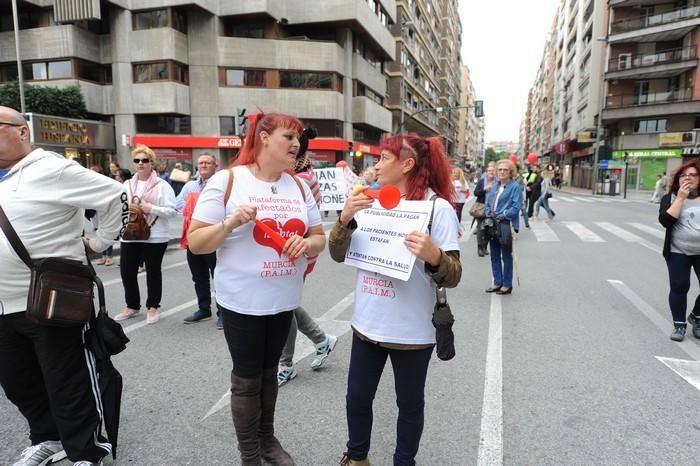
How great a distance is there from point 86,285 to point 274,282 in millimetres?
992

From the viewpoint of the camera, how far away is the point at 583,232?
42.8 ft

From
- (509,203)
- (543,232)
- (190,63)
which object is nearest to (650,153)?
(543,232)

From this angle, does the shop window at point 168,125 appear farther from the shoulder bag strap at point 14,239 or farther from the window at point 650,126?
the window at point 650,126

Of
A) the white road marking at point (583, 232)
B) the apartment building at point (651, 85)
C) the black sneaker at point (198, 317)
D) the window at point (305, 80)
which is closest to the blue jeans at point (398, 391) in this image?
the black sneaker at point (198, 317)

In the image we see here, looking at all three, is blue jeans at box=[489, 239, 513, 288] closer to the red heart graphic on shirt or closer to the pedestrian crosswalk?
the red heart graphic on shirt

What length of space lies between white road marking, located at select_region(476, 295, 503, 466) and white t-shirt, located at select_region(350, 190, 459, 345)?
1006 mm

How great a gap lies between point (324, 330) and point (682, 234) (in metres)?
3.73

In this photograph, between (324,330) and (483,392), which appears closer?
(483,392)

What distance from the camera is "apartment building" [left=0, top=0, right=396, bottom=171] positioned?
29094 mm

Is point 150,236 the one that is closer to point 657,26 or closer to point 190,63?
point 190,63

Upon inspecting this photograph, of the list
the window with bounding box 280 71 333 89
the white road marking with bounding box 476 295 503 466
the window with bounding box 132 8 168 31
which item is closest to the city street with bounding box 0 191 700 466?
the white road marking with bounding box 476 295 503 466

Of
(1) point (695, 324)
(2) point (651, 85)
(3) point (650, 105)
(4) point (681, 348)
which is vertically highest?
(2) point (651, 85)

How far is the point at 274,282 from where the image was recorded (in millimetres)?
2252

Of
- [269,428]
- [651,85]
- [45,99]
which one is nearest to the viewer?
[269,428]
